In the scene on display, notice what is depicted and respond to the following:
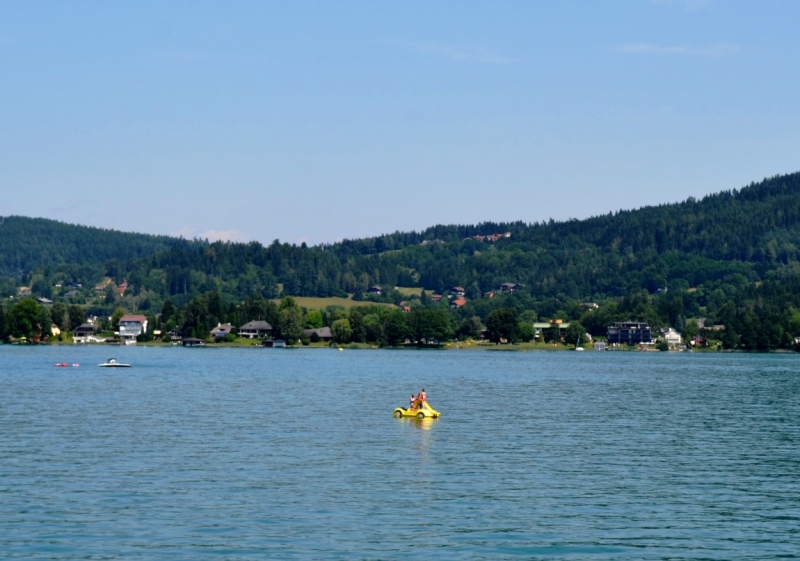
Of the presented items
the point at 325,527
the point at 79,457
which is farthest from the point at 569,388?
the point at 325,527

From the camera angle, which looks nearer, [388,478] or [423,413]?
[388,478]

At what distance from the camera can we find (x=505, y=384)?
11762 centimetres

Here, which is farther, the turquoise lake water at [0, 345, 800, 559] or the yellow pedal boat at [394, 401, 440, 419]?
the yellow pedal boat at [394, 401, 440, 419]

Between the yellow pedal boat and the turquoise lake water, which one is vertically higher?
the yellow pedal boat

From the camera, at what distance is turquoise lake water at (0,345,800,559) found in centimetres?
3516

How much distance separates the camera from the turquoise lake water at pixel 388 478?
115 feet

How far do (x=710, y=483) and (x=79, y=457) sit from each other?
28.5 metres

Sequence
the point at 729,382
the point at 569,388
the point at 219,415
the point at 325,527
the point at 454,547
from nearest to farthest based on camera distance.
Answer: the point at 454,547, the point at 325,527, the point at 219,415, the point at 569,388, the point at 729,382

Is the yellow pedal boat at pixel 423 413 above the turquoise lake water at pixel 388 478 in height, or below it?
above

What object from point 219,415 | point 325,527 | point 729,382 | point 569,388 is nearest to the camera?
point 325,527

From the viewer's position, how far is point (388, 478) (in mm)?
47719

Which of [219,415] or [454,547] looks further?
[219,415]

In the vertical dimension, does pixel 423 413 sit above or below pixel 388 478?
above

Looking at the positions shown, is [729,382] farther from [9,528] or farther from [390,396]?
[9,528]
